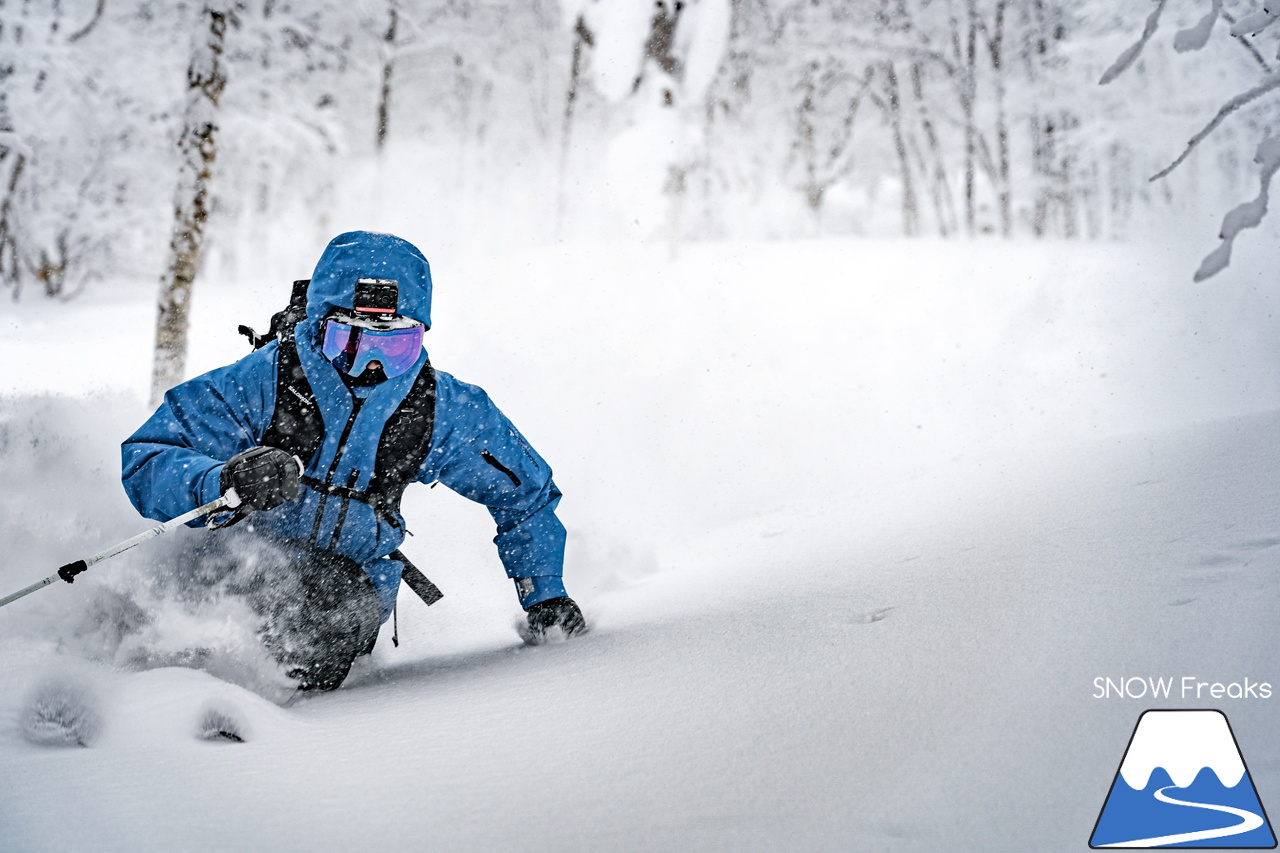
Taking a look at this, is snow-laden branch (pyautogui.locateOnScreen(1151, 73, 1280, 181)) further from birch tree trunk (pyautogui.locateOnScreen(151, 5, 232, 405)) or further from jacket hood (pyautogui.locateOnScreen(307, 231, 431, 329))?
birch tree trunk (pyautogui.locateOnScreen(151, 5, 232, 405))

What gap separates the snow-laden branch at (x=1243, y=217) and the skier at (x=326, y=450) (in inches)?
83.7

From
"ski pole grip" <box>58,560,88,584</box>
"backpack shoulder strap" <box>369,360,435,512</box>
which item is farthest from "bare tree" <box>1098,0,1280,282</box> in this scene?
"ski pole grip" <box>58,560,88,584</box>

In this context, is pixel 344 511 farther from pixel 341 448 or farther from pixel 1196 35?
pixel 1196 35

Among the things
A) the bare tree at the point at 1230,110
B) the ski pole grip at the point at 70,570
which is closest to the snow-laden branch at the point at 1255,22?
the bare tree at the point at 1230,110

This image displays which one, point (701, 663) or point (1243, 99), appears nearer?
point (701, 663)

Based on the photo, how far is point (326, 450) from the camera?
1848 millimetres

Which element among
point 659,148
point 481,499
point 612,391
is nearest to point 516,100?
point 659,148

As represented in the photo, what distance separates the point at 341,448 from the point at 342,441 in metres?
0.02

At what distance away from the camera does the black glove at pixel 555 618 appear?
2088 millimetres

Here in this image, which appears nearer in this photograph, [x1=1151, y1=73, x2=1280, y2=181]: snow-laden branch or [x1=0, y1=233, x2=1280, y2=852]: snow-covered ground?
[x1=0, y1=233, x2=1280, y2=852]: snow-covered ground

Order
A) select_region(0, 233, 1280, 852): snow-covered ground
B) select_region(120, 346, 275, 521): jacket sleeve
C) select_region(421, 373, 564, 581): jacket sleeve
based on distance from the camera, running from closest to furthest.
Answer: select_region(0, 233, 1280, 852): snow-covered ground → select_region(120, 346, 275, 521): jacket sleeve → select_region(421, 373, 564, 581): jacket sleeve

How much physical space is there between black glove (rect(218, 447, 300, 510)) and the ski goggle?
335 millimetres

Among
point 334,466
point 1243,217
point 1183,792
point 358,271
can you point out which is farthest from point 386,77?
point 1183,792

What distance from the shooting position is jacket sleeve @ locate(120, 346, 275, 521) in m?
1.63
